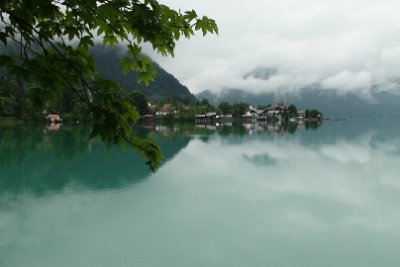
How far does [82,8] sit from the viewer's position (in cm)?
330

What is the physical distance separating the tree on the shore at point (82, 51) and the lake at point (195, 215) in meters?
4.73

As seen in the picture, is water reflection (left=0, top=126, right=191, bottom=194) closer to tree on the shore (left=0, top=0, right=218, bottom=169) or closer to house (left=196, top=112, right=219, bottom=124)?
tree on the shore (left=0, top=0, right=218, bottom=169)

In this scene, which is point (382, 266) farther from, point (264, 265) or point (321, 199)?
point (321, 199)

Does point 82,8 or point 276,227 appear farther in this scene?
point 276,227

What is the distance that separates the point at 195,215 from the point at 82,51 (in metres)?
13.6

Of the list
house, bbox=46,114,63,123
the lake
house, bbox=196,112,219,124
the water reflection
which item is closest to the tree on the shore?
the lake

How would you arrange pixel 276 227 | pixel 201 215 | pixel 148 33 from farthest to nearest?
pixel 201 215, pixel 276 227, pixel 148 33

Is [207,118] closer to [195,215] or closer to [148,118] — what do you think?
[148,118]

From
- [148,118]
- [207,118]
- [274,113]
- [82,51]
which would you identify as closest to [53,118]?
[148,118]

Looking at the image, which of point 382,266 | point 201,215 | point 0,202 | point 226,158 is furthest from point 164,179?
point 382,266

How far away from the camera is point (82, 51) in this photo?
3.58 meters

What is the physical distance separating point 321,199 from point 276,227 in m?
6.39

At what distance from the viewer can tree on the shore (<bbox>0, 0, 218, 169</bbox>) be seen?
116 inches

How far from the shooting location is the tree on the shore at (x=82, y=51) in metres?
2.95
